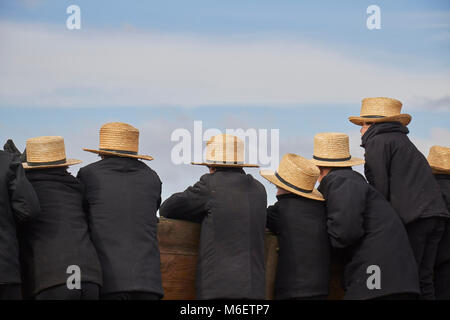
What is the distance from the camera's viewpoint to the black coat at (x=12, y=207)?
6941 millimetres

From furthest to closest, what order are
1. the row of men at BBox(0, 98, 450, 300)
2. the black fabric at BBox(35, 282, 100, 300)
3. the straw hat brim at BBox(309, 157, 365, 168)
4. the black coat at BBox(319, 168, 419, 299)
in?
1. the straw hat brim at BBox(309, 157, 365, 168)
2. the black coat at BBox(319, 168, 419, 299)
3. the row of men at BBox(0, 98, 450, 300)
4. the black fabric at BBox(35, 282, 100, 300)

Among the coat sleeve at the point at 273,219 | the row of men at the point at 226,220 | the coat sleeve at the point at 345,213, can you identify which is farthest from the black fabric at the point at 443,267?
the coat sleeve at the point at 273,219

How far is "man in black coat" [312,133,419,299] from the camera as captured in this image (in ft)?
25.8

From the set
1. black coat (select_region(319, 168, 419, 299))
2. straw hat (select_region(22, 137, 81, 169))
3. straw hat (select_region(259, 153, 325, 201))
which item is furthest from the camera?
straw hat (select_region(259, 153, 325, 201))

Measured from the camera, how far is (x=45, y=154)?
7.52 metres

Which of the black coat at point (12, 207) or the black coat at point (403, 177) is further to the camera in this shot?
the black coat at point (403, 177)

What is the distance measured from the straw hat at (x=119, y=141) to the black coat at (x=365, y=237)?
1.99 m

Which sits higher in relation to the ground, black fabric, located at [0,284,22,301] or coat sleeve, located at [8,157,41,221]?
coat sleeve, located at [8,157,41,221]

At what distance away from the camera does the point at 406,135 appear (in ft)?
29.2

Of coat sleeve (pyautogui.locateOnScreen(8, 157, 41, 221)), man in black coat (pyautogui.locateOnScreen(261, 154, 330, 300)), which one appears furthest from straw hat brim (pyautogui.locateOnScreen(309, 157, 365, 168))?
coat sleeve (pyautogui.locateOnScreen(8, 157, 41, 221))

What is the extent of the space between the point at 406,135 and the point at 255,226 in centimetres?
228

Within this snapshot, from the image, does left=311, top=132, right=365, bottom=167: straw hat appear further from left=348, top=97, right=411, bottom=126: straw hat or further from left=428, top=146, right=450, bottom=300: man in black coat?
left=428, top=146, right=450, bottom=300: man in black coat

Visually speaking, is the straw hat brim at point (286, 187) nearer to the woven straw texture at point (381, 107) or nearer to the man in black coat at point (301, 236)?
the man in black coat at point (301, 236)

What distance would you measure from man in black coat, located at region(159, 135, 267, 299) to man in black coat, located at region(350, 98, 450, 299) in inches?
57.2
